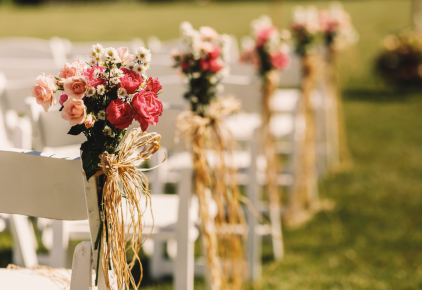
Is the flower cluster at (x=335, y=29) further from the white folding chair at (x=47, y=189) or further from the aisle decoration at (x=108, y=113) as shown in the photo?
the white folding chair at (x=47, y=189)

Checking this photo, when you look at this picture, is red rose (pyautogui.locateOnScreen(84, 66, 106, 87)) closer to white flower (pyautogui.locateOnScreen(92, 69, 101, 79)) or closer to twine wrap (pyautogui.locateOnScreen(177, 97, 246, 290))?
white flower (pyautogui.locateOnScreen(92, 69, 101, 79))

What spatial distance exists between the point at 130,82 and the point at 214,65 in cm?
92

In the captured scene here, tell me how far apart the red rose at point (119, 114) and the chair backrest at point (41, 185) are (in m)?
0.17

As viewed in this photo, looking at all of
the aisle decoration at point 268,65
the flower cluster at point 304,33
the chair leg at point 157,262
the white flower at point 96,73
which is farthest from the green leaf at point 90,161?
the flower cluster at point 304,33

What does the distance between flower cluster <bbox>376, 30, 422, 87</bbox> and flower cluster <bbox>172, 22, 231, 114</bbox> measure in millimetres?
7536

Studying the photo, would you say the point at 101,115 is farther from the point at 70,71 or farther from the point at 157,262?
the point at 157,262

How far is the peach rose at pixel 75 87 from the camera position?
1.24m

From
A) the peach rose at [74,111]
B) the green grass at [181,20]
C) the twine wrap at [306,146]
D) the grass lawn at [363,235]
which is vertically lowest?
the grass lawn at [363,235]

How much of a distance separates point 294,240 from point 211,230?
4.91ft

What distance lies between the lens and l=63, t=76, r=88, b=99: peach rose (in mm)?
1240

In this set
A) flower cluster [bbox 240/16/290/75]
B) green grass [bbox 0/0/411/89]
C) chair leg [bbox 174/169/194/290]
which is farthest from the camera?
green grass [bbox 0/0/411/89]

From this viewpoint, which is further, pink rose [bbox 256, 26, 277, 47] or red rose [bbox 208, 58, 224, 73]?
pink rose [bbox 256, 26, 277, 47]

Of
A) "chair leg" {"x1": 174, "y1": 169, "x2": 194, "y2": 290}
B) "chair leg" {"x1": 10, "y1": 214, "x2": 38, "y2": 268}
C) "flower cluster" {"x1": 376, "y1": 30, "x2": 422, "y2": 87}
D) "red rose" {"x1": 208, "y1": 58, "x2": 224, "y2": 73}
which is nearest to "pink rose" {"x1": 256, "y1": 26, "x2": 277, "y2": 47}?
"red rose" {"x1": 208, "y1": 58, "x2": 224, "y2": 73}

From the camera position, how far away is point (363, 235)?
3551 mm
